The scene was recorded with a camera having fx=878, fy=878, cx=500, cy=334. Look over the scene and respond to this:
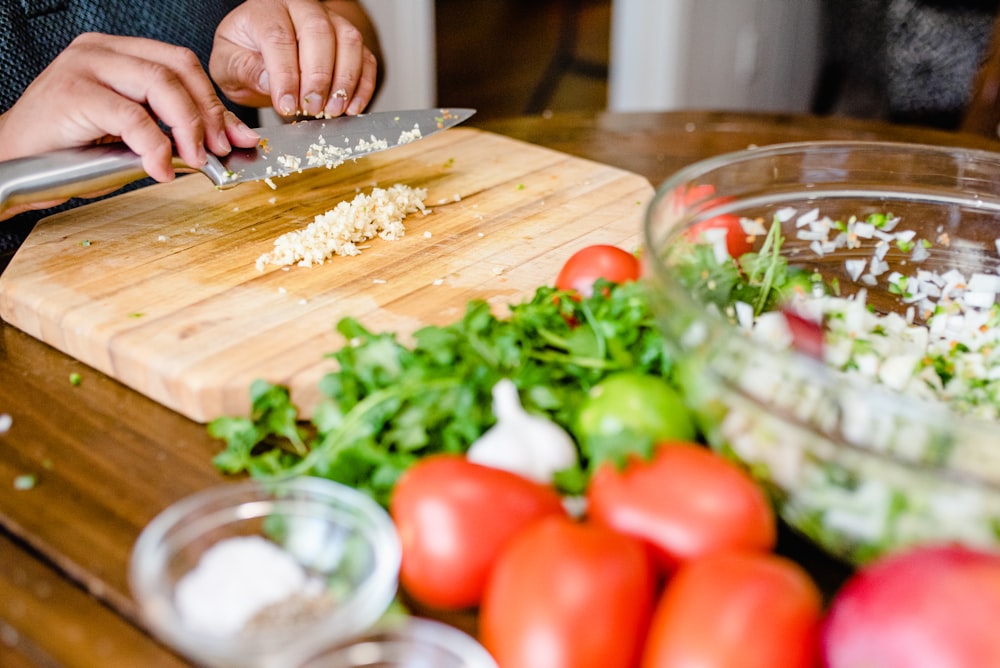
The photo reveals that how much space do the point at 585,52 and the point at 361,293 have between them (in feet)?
14.7

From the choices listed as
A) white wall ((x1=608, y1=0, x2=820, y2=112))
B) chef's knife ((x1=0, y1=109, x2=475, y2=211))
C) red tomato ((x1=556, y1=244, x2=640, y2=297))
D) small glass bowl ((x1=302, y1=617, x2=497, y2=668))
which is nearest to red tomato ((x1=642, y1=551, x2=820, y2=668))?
small glass bowl ((x1=302, y1=617, x2=497, y2=668))

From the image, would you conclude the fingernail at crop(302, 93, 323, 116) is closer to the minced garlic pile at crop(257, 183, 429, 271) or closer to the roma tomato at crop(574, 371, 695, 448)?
the minced garlic pile at crop(257, 183, 429, 271)

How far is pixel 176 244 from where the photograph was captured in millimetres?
1237

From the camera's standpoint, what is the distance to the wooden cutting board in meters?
0.99

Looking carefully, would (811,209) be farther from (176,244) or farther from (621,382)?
(176,244)

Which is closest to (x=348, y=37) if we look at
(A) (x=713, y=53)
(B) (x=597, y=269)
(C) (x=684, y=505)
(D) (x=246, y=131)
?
(D) (x=246, y=131)

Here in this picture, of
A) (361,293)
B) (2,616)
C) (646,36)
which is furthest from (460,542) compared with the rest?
(646,36)

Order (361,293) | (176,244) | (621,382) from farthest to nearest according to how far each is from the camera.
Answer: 1. (176,244)
2. (361,293)
3. (621,382)

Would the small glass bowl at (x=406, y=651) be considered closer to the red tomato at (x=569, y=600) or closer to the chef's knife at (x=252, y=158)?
the red tomato at (x=569, y=600)

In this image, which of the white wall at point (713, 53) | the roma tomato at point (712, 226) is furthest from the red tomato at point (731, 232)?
the white wall at point (713, 53)

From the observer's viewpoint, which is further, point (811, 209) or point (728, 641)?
point (811, 209)

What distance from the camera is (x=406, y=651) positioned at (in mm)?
607

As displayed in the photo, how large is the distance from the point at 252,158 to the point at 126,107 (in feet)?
0.62

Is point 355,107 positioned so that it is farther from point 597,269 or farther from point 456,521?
point 456,521
